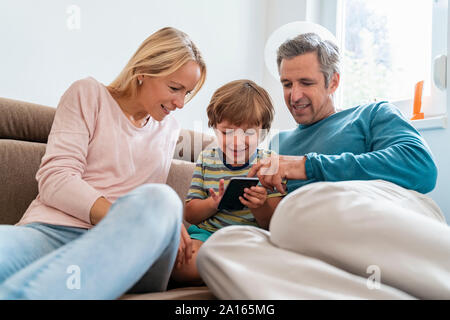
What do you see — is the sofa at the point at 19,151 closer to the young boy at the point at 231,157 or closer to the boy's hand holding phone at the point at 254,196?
the young boy at the point at 231,157

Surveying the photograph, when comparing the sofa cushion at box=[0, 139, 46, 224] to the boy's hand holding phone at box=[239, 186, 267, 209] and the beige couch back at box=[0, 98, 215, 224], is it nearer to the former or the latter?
the beige couch back at box=[0, 98, 215, 224]

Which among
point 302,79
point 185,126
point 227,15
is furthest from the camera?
point 227,15

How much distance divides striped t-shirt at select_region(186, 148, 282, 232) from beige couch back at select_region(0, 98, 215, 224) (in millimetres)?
453

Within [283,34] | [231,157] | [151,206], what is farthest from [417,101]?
[151,206]


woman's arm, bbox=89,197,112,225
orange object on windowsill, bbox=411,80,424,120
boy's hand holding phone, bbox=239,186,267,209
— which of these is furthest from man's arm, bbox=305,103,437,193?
orange object on windowsill, bbox=411,80,424,120

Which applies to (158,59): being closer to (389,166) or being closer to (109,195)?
(109,195)

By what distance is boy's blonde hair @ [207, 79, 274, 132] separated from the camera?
1158 millimetres

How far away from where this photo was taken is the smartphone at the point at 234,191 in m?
0.97

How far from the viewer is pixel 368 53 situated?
7.11ft

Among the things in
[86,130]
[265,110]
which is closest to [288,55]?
[265,110]

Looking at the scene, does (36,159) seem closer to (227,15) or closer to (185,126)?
(185,126)

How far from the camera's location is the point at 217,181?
117 cm

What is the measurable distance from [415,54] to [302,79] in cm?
94

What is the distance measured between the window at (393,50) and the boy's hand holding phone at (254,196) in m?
1.00
